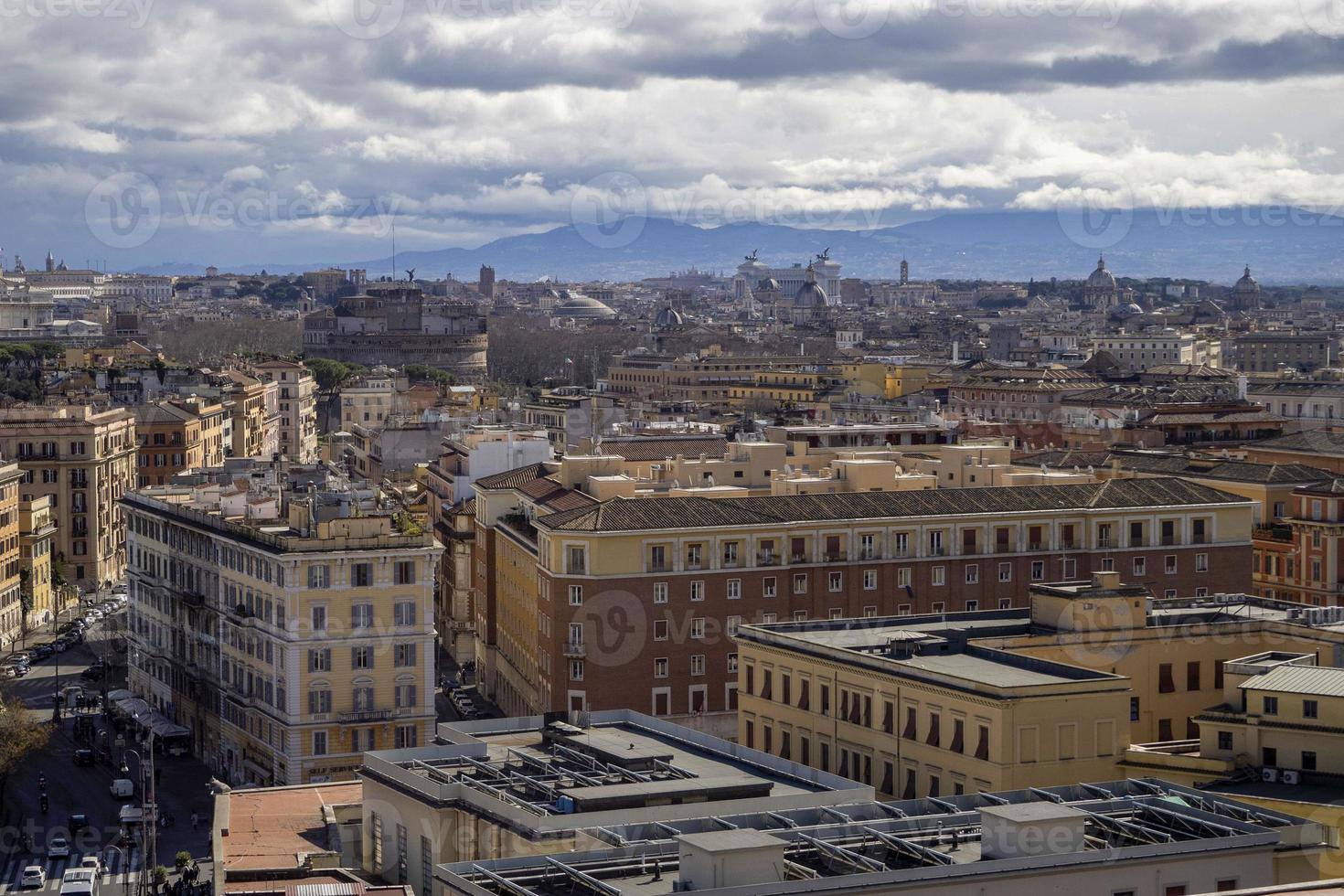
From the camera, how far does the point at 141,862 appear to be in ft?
121

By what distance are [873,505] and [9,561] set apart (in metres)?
26.6

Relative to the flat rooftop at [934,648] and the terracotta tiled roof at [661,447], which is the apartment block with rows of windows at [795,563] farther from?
the terracotta tiled roof at [661,447]

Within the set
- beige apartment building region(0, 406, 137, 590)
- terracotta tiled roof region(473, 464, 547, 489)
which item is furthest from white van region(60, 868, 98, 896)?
beige apartment building region(0, 406, 137, 590)

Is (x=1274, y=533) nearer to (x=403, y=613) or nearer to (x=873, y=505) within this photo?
(x=873, y=505)

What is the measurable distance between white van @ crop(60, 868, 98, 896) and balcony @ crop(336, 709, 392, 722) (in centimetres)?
620

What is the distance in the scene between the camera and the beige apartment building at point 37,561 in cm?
6134

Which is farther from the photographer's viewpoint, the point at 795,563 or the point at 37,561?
the point at 37,561

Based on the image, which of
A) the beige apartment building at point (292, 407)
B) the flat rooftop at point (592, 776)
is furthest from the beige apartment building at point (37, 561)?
the flat rooftop at point (592, 776)

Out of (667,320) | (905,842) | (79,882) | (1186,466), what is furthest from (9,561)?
(667,320)

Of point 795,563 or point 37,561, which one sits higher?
point 795,563

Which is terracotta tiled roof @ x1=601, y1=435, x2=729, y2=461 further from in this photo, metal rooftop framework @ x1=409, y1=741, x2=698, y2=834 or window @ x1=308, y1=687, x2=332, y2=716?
metal rooftop framework @ x1=409, y1=741, x2=698, y2=834

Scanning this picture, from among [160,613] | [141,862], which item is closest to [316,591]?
[141,862]

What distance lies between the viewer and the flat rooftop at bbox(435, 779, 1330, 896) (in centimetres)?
1955

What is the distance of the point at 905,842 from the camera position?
811 inches
